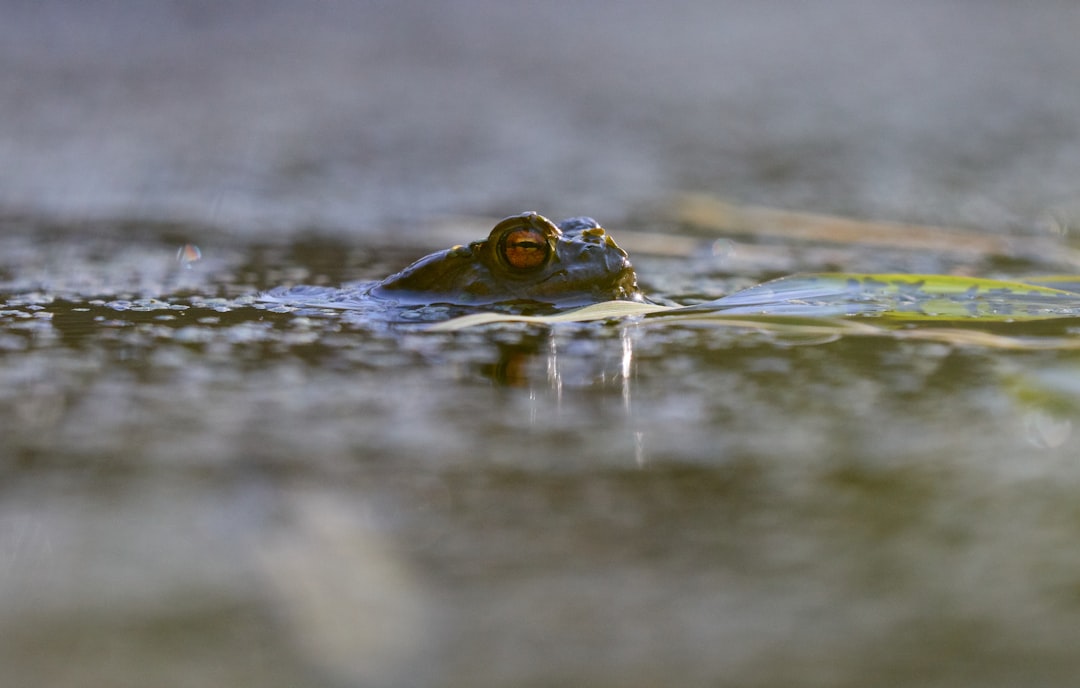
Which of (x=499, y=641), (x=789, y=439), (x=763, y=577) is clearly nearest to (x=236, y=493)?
(x=499, y=641)

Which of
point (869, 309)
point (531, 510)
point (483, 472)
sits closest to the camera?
point (531, 510)

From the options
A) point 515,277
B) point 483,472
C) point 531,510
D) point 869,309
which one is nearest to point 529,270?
point 515,277

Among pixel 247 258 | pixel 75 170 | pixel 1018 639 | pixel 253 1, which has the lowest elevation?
pixel 1018 639

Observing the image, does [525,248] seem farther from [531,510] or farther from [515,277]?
[531,510]

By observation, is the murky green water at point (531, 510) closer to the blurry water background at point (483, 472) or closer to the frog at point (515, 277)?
the blurry water background at point (483, 472)

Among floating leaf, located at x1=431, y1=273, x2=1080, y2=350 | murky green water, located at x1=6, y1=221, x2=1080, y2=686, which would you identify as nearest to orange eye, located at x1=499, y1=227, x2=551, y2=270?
floating leaf, located at x1=431, y1=273, x2=1080, y2=350

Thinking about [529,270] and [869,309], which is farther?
[529,270]

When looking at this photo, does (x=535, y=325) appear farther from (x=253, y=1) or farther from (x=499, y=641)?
(x=253, y=1)

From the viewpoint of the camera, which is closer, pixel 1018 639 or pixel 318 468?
pixel 1018 639

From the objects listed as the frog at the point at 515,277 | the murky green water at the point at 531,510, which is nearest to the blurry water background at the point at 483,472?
the murky green water at the point at 531,510
